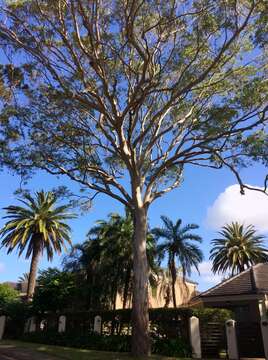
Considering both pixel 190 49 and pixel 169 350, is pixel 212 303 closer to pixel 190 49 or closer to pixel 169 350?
pixel 169 350

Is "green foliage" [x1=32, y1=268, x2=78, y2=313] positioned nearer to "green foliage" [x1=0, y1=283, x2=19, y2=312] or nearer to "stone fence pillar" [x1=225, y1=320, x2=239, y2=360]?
"green foliage" [x1=0, y1=283, x2=19, y2=312]

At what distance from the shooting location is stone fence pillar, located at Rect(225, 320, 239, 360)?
51.5 feet

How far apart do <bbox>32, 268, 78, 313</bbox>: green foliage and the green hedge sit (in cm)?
209

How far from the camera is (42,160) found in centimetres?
1867

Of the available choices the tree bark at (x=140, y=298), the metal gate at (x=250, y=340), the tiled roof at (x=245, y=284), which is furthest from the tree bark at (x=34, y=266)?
the metal gate at (x=250, y=340)

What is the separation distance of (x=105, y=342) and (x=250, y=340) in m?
6.67

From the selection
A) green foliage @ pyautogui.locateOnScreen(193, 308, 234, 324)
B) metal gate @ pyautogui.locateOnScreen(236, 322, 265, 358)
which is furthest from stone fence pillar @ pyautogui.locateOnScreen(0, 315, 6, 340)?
metal gate @ pyautogui.locateOnScreen(236, 322, 265, 358)

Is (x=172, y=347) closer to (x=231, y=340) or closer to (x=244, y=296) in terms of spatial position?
(x=231, y=340)

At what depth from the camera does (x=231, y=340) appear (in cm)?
1600

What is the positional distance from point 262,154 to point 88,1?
9.47 m

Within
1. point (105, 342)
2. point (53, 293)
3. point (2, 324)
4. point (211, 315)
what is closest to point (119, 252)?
point (53, 293)

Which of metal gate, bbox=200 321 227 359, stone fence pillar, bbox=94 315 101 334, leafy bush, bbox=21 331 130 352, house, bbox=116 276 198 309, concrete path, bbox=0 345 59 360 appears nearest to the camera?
concrete path, bbox=0 345 59 360

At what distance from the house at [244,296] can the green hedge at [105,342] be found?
294 inches

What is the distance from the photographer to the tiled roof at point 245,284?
23.1 meters
